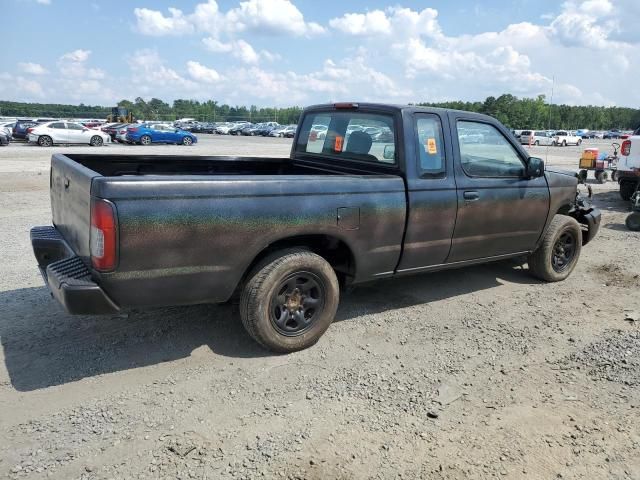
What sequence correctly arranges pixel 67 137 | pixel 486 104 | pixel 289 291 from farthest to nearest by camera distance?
1. pixel 486 104
2. pixel 67 137
3. pixel 289 291

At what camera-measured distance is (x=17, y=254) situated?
242 inches

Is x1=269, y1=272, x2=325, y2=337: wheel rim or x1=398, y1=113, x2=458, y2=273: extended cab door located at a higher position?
x1=398, y1=113, x2=458, y2=273: extended cab door

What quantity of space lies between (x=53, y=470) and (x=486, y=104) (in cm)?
6921

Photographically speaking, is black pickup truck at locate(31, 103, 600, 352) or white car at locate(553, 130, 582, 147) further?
white car at locate(553, 130, 582, 147)

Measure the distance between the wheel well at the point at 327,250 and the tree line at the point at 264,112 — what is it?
73.2 metres

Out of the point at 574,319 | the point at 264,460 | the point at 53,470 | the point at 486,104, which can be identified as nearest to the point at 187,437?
the point at 264,460

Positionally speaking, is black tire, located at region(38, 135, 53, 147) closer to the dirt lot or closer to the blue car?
the blue car

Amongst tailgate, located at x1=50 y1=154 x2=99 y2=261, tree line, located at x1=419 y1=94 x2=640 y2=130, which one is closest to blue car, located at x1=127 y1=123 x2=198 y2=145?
tailgate, located at x1=50 y1=154 x2=99 y2=261

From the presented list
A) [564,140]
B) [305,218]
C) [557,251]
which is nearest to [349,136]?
[305,218]

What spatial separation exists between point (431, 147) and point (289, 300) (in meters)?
1.84

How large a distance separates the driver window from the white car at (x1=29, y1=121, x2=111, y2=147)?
28699 mm

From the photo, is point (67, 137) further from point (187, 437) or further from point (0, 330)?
point (187, 437)

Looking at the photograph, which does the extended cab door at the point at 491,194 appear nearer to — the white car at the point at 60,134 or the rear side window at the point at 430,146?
the rear side window at the point at 430,146

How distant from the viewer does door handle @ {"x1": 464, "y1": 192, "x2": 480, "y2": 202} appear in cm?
456
